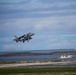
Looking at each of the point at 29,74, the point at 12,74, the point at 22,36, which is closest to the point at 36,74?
the point at 29,74

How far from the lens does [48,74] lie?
3759 cm

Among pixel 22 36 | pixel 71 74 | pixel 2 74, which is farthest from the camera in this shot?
pixel 22 36

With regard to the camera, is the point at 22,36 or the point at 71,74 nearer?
the point at 71,74

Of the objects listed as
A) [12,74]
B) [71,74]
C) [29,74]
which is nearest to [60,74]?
[71,74]

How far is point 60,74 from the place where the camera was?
37.2m

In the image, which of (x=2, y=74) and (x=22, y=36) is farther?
(x=22, y=36)

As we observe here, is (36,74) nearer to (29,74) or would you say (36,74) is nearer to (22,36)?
(29,74)

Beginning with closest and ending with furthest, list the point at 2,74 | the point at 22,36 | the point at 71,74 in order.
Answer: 1. the point at 71,74
2. the point at 2,74
3. the point at 22,36

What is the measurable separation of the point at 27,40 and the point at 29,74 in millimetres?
55652

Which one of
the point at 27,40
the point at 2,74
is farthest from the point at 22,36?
the point at 2,74

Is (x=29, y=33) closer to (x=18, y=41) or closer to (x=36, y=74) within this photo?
(x=18, y=41)

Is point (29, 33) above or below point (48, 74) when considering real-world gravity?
above

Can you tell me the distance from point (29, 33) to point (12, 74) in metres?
56.1

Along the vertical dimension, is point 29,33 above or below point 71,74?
above
